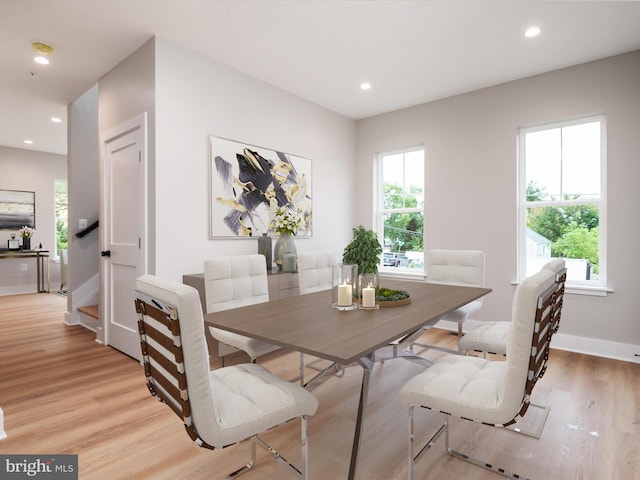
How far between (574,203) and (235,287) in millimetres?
3416

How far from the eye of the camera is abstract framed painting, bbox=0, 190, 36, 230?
Result: 21.7 feet

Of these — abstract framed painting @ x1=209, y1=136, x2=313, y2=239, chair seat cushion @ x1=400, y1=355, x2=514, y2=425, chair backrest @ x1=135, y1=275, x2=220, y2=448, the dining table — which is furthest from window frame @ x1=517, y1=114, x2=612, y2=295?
chair backrest @ x1=135, y1=275, x2=220, y2=448

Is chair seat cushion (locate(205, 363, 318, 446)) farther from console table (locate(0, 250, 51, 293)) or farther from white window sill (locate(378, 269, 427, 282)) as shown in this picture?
console table (locate(0, 250, 51, 293))

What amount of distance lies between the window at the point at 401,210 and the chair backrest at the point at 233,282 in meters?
2.68

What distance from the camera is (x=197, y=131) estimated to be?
10.7 feet

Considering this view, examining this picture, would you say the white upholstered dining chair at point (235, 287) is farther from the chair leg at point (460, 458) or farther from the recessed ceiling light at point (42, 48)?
the recessed ceiling light at point (42, 48)

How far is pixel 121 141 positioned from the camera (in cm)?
341

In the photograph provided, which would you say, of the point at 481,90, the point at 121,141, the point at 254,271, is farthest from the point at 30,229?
the point at 481,90

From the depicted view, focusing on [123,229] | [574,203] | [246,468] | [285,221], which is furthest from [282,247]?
[574,203]

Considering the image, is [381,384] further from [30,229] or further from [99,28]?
[30,229]

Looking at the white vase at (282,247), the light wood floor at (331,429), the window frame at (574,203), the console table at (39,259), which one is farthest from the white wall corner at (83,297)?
the window frame at (574,203)

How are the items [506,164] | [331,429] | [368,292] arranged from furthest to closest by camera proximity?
[506,164] < [331,429] < [368,292]

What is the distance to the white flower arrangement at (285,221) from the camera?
367 cm

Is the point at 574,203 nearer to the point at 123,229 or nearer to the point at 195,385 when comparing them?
the point at 195,385
